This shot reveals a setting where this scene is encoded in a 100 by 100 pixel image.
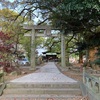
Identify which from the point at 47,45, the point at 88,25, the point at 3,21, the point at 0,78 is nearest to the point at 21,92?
the point at 0,78

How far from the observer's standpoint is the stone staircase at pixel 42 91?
919 cm

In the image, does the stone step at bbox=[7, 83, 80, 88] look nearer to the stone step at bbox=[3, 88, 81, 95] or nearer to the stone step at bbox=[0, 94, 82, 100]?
the stone step at bbox=[3, 88, 81, 95]

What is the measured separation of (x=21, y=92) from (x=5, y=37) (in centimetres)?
620

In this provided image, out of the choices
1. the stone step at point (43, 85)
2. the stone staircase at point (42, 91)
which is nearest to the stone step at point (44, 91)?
the stone staircase at point (42, 91)

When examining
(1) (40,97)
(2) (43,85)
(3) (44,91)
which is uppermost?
(2) (43,85)

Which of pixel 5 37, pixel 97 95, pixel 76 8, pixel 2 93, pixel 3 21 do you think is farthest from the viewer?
pixel 3 21

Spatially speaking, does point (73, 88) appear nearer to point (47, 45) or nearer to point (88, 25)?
point (88, 25)

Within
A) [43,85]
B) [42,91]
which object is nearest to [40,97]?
[42,91]

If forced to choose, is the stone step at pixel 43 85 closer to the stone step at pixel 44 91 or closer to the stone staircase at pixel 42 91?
the stone staircase at pixel 42 91

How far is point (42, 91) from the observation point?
9.95 m

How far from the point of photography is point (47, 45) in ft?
133

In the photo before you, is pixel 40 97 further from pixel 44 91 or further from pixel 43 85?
pixel 43 85

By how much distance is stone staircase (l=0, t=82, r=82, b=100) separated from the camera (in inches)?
362

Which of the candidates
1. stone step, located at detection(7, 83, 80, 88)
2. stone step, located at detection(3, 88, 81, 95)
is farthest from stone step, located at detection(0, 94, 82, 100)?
stone step, located at detection(7, 83, 80, 88)
